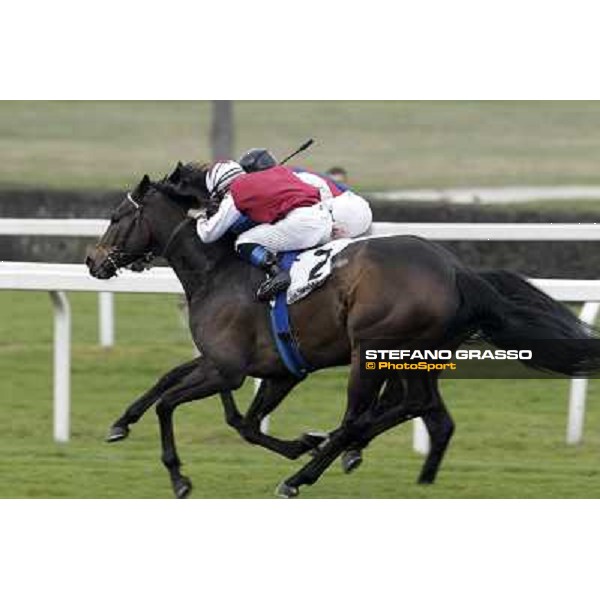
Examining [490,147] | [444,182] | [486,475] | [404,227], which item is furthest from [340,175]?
[490,147]

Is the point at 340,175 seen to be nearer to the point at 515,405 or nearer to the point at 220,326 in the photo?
the point at 515,405

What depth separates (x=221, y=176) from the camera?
8641mm

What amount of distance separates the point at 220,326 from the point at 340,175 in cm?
524

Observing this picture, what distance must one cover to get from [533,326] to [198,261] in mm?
1639

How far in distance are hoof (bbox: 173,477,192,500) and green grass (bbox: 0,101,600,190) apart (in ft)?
58.2

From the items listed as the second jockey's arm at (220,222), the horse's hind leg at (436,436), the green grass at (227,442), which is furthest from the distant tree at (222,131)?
the horse's hind leg at (436,436)

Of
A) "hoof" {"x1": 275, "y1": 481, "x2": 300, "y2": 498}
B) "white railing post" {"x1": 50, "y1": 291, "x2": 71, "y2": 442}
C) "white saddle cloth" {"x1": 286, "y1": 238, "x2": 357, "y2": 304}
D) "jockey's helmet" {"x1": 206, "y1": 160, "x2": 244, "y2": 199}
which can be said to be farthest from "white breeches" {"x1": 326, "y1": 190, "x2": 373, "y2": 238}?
"white railing post" {"x1": 50, "y1": 291, "x2": 71, "y2": 442}

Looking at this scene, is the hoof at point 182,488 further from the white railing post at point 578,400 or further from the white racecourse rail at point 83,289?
the white railing post at point 578,400

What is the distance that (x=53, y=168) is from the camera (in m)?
28.8

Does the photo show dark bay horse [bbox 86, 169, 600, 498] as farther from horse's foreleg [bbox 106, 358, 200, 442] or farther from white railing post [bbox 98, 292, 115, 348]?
white railing post [bbox 98, 292, 115, 348]

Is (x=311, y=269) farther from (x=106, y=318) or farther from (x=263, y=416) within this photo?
(x=106, y=318)

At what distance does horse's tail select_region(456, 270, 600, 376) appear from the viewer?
26.9 ft

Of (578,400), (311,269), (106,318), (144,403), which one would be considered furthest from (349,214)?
(106,318)

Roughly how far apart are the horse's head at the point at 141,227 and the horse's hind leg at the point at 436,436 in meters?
1.51
